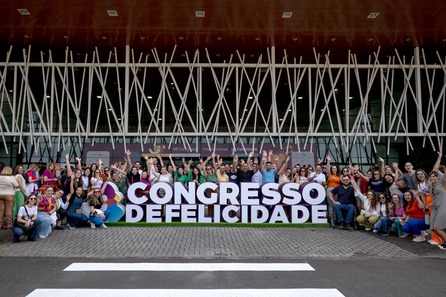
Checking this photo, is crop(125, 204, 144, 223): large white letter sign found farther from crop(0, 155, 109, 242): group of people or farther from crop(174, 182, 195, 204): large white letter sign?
crop(174, 182, 195, 204): large white letter sign

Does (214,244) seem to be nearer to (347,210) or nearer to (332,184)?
(347,210)

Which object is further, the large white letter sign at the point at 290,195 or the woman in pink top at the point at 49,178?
the woman in pink top at the point at 49,178

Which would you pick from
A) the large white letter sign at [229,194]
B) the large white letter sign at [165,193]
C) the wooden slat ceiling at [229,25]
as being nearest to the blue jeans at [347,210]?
the large white letter sign at [229,194]

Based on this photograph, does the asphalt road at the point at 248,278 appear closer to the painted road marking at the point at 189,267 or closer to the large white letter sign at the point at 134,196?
the painted road marking at the point at 189,267

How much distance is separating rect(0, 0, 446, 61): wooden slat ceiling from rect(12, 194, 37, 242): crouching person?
21.4ft

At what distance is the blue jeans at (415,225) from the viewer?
9016mm

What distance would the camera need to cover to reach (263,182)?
11.6 meters

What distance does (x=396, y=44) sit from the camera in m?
14.9

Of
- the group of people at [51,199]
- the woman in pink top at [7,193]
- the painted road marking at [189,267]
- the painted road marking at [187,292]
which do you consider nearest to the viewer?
the painted road marking at [187,292]

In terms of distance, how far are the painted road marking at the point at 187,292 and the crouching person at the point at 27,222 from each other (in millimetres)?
3917

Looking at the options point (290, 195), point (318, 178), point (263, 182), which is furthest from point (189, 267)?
point (318, 178)

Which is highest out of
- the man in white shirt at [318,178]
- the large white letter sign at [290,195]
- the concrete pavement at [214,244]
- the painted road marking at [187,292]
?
the man in white shirt at [318,178]

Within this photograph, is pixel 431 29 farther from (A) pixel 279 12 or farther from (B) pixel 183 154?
(B) pixel 183 154

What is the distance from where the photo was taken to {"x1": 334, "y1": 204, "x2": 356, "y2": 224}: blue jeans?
1046cm
